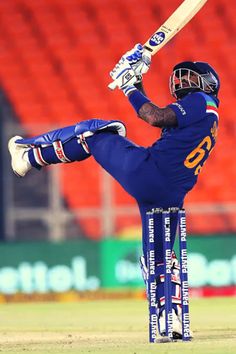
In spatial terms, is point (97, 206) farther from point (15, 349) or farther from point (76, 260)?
point (15, 349)

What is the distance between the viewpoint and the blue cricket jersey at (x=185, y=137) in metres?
7.16

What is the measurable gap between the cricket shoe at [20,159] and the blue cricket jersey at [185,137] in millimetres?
944

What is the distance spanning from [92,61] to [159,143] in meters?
7.90

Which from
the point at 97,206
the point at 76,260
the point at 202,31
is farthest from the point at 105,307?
the point at 202,31

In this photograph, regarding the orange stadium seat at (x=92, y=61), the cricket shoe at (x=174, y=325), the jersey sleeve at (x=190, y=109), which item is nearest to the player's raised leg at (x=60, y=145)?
the jersey sleeve at (x=190, y=109)

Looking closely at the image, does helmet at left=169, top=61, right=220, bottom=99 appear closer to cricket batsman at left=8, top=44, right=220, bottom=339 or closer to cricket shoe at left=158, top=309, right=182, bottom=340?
cricket batsman at left=8, top=44, right=220, bottom=339

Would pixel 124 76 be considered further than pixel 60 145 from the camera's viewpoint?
No

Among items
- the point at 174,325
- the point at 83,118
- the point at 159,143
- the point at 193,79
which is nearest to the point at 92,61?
the point at 83,118

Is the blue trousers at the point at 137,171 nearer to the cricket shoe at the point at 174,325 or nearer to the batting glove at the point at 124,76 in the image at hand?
the batting glove at the point at 124,76

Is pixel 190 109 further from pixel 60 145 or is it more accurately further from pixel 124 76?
pixel 60 145

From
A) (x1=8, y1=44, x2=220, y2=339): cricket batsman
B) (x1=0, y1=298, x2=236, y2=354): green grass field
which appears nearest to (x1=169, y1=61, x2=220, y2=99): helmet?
(x1=8, y1=44, x2=220, y2=339): cricket batsman

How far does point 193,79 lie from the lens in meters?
7.40

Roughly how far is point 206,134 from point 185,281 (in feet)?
2.86

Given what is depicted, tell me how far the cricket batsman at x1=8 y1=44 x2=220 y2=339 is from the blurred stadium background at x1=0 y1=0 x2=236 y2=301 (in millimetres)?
5024
